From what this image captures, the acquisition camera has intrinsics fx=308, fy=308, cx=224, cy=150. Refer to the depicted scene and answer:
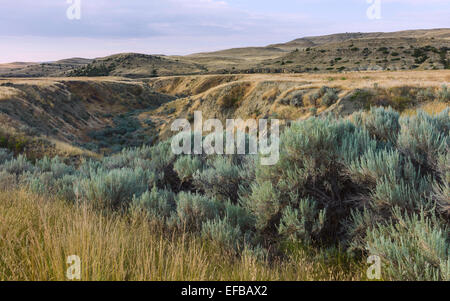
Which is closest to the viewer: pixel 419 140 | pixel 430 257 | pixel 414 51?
pixel 430 257

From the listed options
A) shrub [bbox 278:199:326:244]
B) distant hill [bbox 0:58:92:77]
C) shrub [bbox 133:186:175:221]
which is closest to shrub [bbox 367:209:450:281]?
shrub [bbox 278:199:326:244]

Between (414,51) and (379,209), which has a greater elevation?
(414,51)

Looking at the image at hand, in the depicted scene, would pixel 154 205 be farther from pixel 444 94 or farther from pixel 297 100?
pixel 297 100

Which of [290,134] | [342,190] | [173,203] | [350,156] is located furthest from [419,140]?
[173,203]

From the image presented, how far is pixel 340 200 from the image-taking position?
3.80 metres

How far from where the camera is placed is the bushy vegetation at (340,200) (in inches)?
108

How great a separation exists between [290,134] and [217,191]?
161 centimetres

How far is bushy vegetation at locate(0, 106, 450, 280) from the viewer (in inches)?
108

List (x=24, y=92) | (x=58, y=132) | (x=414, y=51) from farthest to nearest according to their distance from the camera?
(x=414, y=51) < (x=24, y=92) < (x=58, y=132)

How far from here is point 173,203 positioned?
202 inches

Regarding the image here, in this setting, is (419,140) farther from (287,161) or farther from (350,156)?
(287,161)

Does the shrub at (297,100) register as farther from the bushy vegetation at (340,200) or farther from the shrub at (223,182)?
the shrub at (223,182)

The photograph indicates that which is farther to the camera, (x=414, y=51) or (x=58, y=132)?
(x=414, y=51)

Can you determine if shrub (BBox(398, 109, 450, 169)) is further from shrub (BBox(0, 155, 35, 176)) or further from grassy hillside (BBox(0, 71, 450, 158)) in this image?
grassy hillside (BBox(0, 71, 450, 158))
